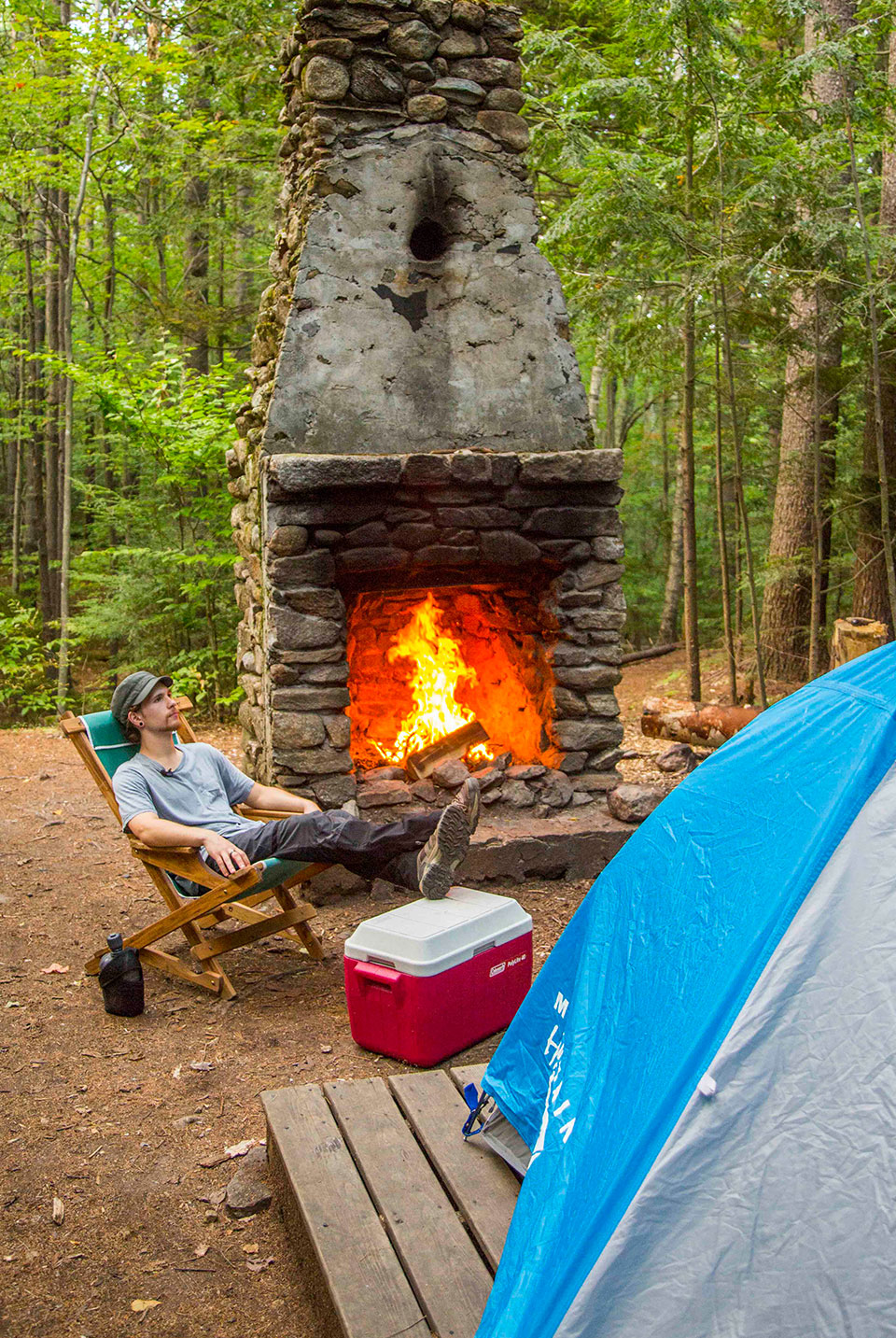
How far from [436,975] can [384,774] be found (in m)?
2.33

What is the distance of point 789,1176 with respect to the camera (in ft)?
4.99

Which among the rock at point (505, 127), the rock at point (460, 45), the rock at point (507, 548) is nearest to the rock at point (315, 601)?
the rock at point (507, 548)

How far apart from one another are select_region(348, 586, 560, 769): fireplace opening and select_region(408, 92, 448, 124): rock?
7.94 feet

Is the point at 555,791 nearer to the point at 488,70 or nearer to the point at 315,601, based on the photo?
the point at 315,601

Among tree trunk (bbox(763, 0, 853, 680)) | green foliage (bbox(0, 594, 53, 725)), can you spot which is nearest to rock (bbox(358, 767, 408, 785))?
tree trunk (bbox(763, 0, 853, 680))

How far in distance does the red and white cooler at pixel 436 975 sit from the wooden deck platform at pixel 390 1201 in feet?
1.13

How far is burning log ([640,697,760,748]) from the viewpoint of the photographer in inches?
281

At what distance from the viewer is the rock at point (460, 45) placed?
522 cm

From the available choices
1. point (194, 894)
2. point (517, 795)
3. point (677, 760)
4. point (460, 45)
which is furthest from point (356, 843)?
point (460, 45)

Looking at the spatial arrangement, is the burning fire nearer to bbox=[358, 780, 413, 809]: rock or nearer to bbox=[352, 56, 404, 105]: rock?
bbox=[358, 780, 413, 809]: rock

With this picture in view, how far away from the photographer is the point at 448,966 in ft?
10.6

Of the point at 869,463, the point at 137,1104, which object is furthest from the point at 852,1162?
the point at 869,463

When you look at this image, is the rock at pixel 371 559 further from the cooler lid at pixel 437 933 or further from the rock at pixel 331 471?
the cooler lid at pixel 437 933

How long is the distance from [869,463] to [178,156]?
690cm
